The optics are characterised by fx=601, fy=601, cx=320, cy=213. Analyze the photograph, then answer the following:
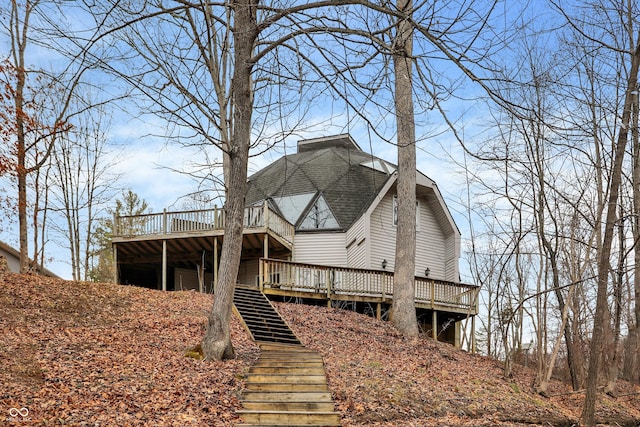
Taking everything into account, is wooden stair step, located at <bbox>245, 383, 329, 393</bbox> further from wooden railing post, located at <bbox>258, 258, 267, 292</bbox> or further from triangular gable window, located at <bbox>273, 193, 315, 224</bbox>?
triangular gable window, located at <bbox>273, 193, 315, 224</bbox>

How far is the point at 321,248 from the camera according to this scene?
22.6 meters

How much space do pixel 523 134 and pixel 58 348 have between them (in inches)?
448

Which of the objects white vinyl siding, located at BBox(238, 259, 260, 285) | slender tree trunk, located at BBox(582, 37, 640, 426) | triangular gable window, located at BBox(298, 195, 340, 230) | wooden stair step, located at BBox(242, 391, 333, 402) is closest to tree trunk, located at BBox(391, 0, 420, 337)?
triangular gable window, located at BBox(298, 195, 340, 230)

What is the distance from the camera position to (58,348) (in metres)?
9.85

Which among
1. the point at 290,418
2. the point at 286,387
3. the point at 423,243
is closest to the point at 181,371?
the point at 286,387

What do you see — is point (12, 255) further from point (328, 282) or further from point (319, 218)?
point (328, 282)

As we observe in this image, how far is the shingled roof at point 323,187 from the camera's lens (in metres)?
23.3

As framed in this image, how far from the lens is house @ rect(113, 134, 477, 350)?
1956 cm

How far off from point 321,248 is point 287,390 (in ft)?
43.9

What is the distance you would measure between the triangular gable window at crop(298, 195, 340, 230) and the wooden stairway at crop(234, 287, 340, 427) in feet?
33.6

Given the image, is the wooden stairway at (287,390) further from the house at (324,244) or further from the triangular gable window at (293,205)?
the triangular gable window at (293,205)

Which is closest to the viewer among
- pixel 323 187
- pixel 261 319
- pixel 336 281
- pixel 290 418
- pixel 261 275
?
pixel 290 418

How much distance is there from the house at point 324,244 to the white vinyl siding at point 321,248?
38mm

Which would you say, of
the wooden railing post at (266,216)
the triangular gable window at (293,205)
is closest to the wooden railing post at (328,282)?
the wooden railing post at (266,216)
